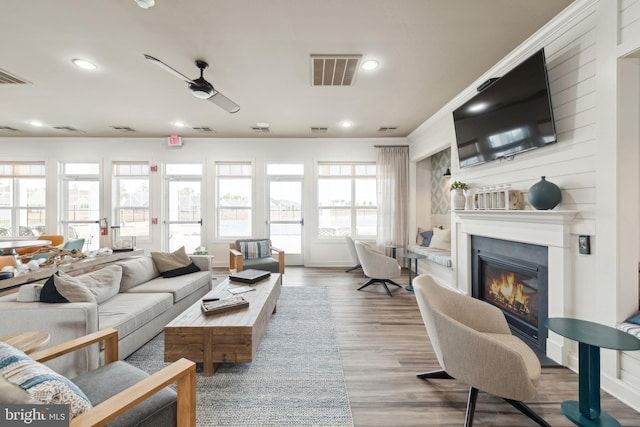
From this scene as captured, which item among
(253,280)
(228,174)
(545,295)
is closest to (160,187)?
(228,174)

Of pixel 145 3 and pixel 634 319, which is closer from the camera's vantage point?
pixel 634 319

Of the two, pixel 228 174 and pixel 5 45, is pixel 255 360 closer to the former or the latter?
pixel 5 45

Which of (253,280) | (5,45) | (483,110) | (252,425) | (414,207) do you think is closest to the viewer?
(252,425)

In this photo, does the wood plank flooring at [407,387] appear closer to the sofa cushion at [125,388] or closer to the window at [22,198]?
the sofa cushion at [125,388]

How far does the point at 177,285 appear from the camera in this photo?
306 cm

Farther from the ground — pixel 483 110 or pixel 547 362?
pixel 483 110

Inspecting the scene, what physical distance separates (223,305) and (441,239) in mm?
3775

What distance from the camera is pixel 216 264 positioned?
5.64 metres

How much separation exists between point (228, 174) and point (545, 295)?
17.7ft

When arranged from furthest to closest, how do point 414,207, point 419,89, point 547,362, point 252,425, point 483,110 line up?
point 414,207, point 419,89, point 483,110, point 547,362, point 252,425

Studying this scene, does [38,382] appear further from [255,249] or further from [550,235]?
[255,249]

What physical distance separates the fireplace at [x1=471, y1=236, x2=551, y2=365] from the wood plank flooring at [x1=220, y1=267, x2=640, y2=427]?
1.46ft

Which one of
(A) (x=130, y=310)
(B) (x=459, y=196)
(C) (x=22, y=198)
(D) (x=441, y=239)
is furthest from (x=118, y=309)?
(C) (x=22, y=198)

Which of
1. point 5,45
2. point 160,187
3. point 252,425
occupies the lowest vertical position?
point 252,425
